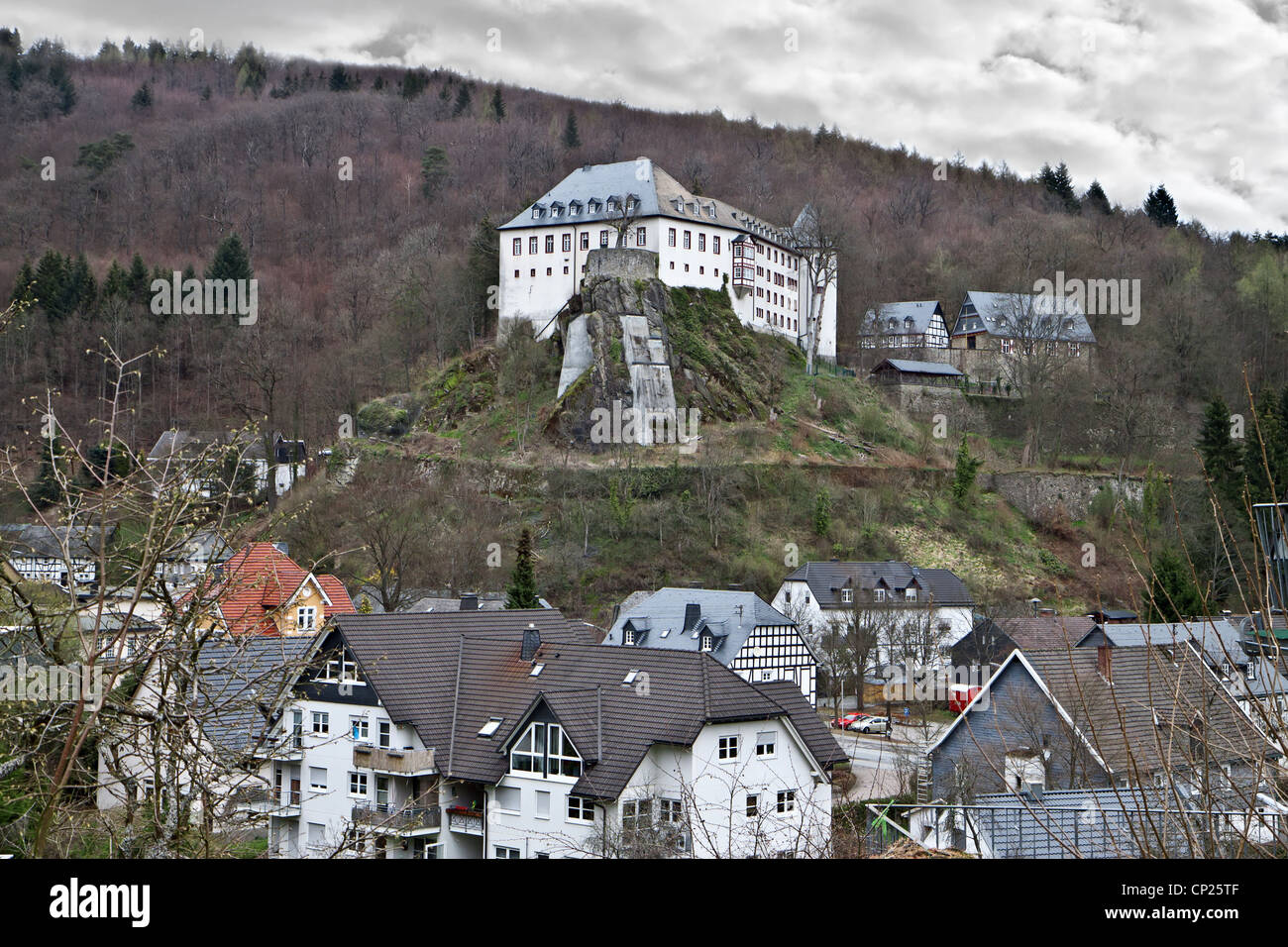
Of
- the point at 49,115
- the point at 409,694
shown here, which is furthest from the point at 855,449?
the point at 49,115

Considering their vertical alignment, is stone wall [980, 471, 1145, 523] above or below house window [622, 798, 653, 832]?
above

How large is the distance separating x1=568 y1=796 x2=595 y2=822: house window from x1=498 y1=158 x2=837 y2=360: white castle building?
4262cm

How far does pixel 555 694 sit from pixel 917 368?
48.7 meters

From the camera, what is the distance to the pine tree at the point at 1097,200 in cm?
11132

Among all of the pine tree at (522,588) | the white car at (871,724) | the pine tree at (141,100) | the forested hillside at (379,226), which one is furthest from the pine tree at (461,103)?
the white car at (871,724)

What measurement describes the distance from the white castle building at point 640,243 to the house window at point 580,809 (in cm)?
4262

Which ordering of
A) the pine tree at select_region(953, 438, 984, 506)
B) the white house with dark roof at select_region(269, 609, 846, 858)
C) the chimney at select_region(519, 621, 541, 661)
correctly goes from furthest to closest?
the pine tree at select_region(953, 438, 984, 506)
the chimney at select_region(519, 621, 541, 661)
the white house with dark roof at select_region(269, 609, 846, 858)

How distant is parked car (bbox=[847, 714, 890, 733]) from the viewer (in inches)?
1373

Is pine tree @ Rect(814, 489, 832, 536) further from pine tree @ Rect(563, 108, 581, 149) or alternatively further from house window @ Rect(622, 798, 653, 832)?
pine tree @ Rect(563, 108, 581, 149)

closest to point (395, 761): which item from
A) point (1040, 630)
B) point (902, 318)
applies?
point (1040, 630)

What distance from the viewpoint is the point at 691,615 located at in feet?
130

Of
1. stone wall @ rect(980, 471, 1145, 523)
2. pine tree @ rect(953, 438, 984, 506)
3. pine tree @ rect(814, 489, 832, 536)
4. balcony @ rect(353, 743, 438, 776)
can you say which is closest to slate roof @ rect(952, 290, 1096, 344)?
stone wall @ rect(980, 471, 1145, 523)

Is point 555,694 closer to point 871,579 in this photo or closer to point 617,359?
point 871,579

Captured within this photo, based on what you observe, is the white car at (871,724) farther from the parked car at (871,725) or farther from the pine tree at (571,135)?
the pine tree at (571,135)
